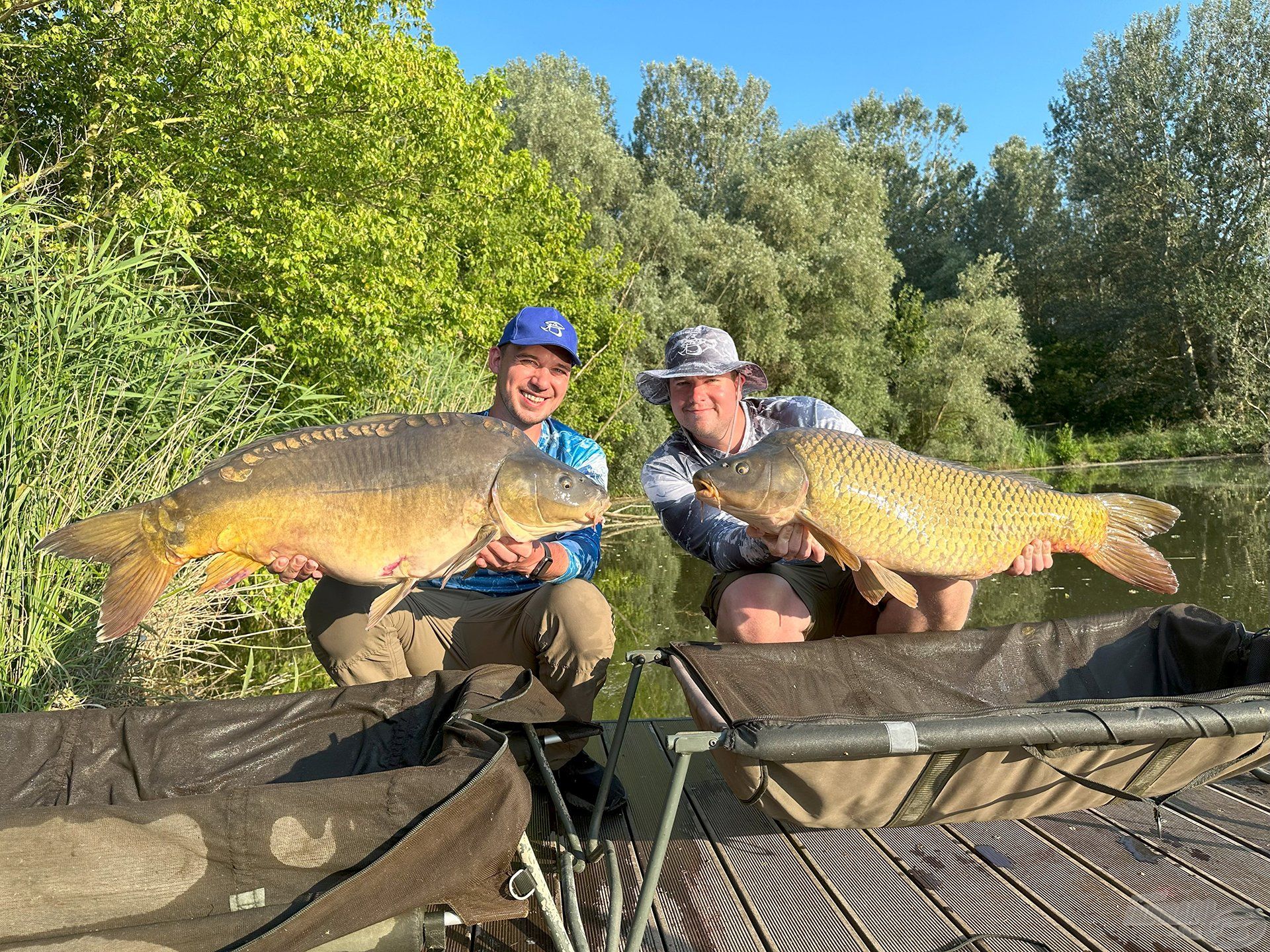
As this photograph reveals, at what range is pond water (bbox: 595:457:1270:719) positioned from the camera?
4.66 meters

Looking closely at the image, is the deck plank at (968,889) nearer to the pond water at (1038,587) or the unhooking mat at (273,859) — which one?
the unhooking mat at (273,859)

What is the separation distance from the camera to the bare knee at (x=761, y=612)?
194 centimetres

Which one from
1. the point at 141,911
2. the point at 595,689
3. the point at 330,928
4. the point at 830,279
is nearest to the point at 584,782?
the point at 595,689

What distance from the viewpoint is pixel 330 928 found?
3.67 ft

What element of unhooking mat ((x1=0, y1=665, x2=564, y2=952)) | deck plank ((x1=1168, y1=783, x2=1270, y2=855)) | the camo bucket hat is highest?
the camo bucket hat

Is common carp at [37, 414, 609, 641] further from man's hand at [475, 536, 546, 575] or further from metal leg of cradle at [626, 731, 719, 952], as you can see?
metal leg of cradle at [626, 731, 719, 952]

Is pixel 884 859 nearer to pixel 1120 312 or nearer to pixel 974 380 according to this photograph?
pixel 974 380

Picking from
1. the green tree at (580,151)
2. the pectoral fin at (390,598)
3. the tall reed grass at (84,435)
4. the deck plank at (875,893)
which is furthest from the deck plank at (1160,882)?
the green tree at (580,151)

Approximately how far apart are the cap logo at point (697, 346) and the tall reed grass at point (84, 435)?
1.76 meters

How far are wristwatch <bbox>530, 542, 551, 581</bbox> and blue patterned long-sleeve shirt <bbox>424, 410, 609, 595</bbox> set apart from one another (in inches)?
1.1

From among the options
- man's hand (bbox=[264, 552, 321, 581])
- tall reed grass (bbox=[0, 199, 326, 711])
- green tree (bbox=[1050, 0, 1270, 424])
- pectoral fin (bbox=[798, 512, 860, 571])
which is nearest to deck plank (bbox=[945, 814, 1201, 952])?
pectoral fin (bbox=[798, 512, 860, 571])

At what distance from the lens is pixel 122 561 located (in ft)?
4.94

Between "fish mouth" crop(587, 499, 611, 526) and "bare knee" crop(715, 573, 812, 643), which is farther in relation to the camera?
"bare knee" crop(715, 573, 812, 643)

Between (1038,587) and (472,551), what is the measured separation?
17.7ft
